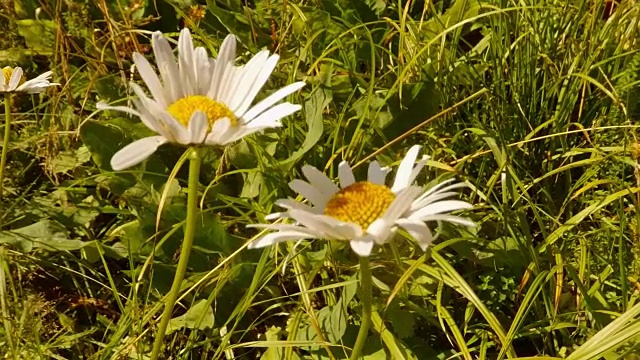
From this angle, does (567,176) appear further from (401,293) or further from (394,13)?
(394,13)

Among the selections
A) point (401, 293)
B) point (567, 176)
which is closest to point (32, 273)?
point (401, 293)

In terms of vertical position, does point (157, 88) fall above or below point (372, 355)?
above

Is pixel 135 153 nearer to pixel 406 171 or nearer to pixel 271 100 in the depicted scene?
pixel 271 100

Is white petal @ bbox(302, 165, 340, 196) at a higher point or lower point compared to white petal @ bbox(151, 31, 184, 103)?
lower

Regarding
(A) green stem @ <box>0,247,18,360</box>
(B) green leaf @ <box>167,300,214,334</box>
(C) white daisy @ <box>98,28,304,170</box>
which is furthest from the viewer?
(B) green leaf @ <box>167,300,214,334</box>

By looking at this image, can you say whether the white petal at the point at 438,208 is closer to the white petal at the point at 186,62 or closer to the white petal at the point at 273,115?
the white petal at the point at 273,115

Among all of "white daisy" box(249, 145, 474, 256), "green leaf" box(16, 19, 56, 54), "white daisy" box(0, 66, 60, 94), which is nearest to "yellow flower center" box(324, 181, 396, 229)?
"white daisy" box(249, 145, 474, 256)

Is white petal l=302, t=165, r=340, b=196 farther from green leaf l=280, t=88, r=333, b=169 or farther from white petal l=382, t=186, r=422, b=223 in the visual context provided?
green leaf l=280, t=88, r=333, b=169
